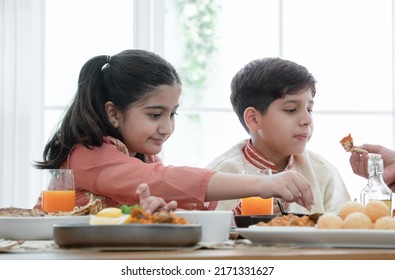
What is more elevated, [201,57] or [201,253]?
[201,57]

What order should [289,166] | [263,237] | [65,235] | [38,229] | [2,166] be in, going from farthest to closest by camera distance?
[2,166] → [289,166] → [38,229] → [263,237] → [65,235]

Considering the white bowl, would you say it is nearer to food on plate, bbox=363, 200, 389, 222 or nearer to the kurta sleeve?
food on plate, bbox=363, 200, 389, 222

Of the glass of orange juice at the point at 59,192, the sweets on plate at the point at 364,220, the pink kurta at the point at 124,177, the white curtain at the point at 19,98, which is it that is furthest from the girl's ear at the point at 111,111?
the white curtain at the point at 19,98

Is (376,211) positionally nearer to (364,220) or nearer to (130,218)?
(364,220)

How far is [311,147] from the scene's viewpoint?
13.7 feet

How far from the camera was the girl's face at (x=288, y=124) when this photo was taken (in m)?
2.58

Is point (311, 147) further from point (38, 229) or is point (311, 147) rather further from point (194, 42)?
point (38, 229)

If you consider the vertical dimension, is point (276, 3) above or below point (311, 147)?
above

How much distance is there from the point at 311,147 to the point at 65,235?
3.15 m

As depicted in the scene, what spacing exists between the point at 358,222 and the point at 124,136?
3.64ft

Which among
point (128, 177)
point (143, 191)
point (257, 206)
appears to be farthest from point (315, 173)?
point (143, 191)

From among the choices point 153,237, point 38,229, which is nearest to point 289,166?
point 38,229

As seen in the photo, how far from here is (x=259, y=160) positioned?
2650 mm
